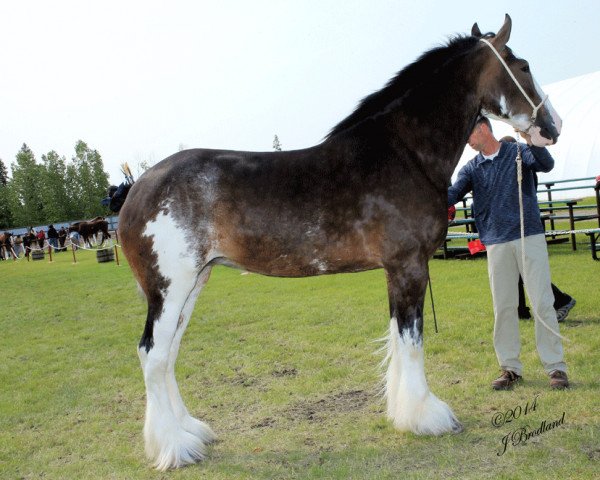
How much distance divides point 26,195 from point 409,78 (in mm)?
78211

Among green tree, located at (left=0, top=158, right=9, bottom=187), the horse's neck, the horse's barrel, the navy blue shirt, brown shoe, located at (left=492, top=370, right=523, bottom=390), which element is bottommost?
brown shoe, located at (left=492, top=370, right=523, bottom=390)

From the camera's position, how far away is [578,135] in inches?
1169

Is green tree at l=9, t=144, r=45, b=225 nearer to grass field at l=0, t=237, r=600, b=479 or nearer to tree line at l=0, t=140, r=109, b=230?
tree line at l=0, t=140, r=109, b=230

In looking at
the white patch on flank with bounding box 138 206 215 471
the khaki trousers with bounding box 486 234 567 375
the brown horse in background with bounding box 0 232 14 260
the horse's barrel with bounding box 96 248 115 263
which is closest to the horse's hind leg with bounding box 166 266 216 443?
the white patch on flank with bounding box 138 206 215 471

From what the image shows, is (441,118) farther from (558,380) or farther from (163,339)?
(163,339)

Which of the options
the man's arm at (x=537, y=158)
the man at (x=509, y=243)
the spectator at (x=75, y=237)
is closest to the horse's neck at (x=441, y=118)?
the man at (x=509, y=243)

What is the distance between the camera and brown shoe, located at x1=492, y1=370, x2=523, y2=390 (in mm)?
4707

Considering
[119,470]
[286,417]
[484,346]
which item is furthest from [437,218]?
[119,470]

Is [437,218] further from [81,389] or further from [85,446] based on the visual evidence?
[81,389]

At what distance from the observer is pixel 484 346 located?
5922 millimetres

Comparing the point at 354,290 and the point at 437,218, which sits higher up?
the point at 437,218

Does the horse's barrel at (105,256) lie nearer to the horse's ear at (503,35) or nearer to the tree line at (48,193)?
the horse's ear at (503,35)

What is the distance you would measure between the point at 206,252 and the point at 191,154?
765 mm

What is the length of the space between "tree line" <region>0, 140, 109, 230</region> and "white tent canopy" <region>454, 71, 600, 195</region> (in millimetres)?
58067
